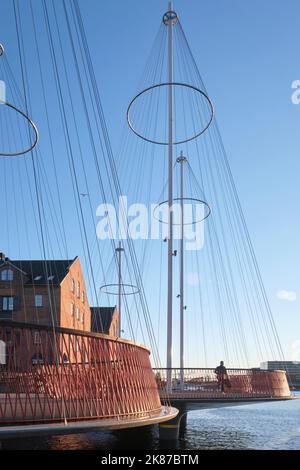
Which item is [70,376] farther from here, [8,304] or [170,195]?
[8,304]

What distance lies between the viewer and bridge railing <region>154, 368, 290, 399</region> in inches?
1113

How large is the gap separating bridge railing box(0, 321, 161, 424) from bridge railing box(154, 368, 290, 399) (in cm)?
1449

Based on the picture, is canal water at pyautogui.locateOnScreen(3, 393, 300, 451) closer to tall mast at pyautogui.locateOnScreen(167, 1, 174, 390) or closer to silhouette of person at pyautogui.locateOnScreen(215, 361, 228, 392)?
silhouette of person at pyautogui.locateOnScreen(215, 361, 228, 392)

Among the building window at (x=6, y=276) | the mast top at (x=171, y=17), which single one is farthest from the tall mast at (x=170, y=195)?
the building window at (x=6, y=276)

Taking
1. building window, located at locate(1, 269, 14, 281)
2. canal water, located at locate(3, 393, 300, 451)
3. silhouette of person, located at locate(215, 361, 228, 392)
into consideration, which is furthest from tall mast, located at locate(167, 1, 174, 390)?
building window, located at locate(1, 269, 14, 281)

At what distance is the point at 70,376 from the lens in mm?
11719

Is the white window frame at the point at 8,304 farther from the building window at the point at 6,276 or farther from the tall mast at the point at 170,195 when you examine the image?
the tall mast at the point at 170,195

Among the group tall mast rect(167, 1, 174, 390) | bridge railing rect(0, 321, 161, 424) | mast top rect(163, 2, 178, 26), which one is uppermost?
mast top rect(163, 2, 178, 26)

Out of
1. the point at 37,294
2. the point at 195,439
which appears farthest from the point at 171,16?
the point at 37,294

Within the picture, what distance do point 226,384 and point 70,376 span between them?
18399mm
